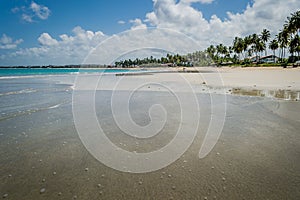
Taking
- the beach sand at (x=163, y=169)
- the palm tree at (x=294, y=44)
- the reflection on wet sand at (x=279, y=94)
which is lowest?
the beach sand at (x=163, y=169)

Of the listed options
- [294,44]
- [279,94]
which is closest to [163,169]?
[279,94]

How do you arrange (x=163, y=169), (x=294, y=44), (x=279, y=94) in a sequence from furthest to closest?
1. (x=294, y=44)
2. (x=279, y=94)
3. (x=163, y=169)

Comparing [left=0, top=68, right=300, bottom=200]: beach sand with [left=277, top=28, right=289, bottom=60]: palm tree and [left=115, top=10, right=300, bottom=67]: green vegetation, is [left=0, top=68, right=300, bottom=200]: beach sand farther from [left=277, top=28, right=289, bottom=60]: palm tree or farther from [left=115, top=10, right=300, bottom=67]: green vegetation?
[left=277, top=28, right=289, bottom=60]: palm tree

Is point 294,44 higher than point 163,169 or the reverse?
higher

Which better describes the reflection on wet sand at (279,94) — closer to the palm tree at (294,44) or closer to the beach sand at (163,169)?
the beach sand at (163,169)

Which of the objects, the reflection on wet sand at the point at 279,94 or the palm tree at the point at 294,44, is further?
the palm tree at the point at 294,44

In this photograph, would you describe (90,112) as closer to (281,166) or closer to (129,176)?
(129,176)

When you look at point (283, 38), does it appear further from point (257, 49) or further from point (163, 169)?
point (163, 169)

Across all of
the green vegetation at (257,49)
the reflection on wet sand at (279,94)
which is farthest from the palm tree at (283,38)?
the reflection on wet sand at (279,94)

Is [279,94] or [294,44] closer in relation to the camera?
[279,94]

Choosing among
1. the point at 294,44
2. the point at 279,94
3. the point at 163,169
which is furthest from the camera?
the point at 294,44

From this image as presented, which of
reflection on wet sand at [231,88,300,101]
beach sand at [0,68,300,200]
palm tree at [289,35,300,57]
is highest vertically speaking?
palm tree at [289,35,300,57]

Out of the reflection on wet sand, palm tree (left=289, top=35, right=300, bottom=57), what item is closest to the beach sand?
the reflection on wet sand

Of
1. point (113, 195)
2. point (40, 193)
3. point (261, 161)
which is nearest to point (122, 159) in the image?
point (113, 195)
